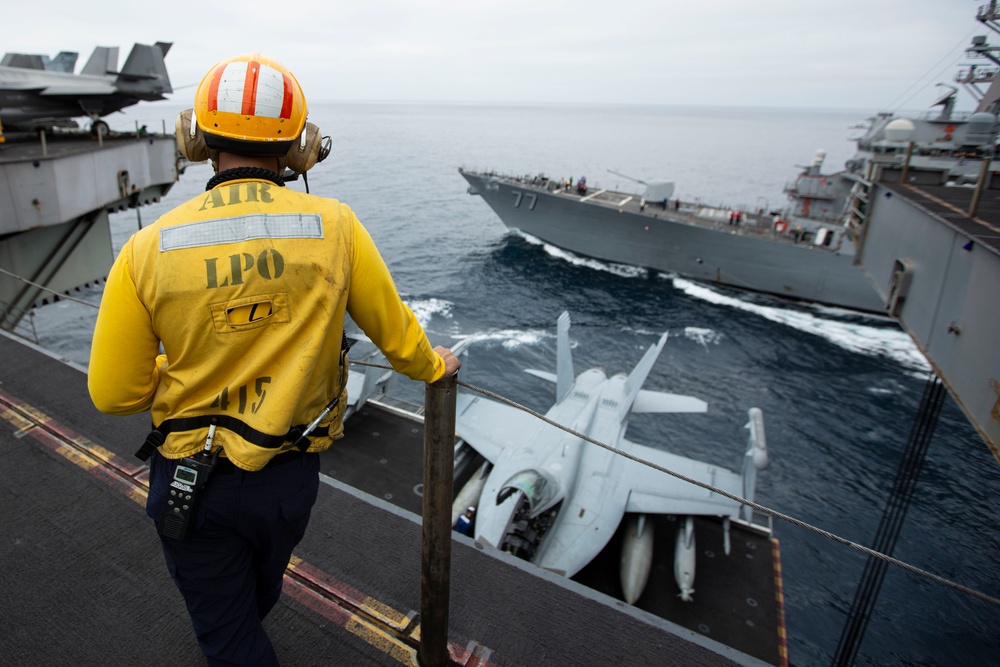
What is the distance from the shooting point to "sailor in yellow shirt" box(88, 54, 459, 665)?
1.75m

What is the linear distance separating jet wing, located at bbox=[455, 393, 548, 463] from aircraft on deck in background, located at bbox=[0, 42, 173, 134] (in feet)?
49.7

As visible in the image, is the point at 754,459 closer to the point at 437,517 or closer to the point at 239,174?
the point at 437,517

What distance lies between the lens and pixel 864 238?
748 centimetres

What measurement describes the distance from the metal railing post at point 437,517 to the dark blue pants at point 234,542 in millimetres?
512

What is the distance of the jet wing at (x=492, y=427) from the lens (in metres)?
12.7

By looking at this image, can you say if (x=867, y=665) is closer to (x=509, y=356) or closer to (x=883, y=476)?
(x=883, y=476)

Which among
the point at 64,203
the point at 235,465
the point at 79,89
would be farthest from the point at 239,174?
the point at 79,89

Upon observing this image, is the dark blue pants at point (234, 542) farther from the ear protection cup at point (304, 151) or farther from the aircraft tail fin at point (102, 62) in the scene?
the aircraft tail fin at point (102, 62)

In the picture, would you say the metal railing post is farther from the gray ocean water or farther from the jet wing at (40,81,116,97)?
the jet wing at (40,81,116,97)

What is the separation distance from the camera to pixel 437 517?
103 inches

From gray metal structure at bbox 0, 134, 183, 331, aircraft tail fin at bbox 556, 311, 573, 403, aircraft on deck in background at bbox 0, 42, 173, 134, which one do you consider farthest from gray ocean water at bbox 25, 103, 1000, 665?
aircraft on deck in background at bbox 0, 42, 173, 134

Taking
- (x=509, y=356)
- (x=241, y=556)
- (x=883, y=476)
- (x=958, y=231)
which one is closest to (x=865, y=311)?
(x=883, y=476)

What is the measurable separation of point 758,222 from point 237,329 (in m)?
35.8

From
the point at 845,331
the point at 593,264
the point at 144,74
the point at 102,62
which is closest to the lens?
the point at 144,74
